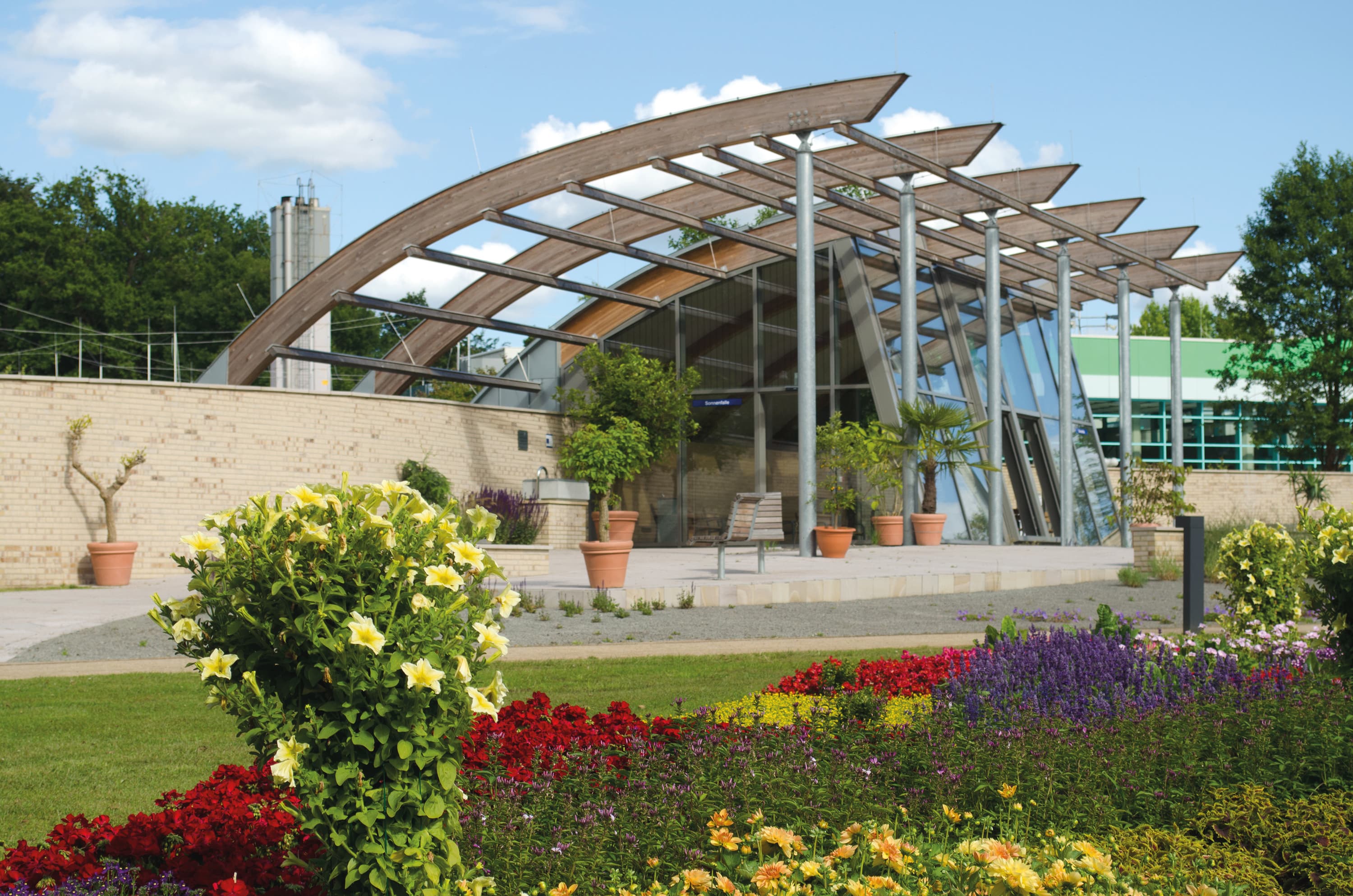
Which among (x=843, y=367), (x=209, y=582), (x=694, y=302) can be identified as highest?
(x=694, y=302)

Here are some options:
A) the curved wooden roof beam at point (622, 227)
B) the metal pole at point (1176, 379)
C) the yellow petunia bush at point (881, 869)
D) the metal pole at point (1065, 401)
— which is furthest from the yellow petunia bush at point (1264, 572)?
the metal pole at point (1176, 379)

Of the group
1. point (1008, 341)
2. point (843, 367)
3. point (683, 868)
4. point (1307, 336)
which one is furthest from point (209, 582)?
point (1307, 336)

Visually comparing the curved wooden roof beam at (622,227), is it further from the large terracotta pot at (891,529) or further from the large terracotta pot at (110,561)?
the large terracotta pot at (110,561)

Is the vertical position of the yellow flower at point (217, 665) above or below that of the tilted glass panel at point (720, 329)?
below

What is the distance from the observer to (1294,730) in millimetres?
4246

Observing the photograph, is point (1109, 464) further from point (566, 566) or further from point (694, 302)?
point (566, 566)

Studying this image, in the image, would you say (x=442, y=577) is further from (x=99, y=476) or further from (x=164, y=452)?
(x=164, y=452)

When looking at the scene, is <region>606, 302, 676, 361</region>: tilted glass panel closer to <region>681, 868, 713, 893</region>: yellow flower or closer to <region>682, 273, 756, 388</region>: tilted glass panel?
<region>682, 273, 756, 388</region>: tilted glass panel

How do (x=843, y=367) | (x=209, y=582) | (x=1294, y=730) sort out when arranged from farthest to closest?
(x=843, y=367)
(x=1294, y=730)
(x=209, y=582)

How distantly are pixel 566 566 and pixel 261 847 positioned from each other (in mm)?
12232

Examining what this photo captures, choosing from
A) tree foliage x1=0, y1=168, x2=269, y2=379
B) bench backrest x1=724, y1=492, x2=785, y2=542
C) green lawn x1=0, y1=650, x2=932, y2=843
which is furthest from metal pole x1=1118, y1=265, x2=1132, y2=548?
tree foliage x1=0, y1=168, x2=269, y2=379

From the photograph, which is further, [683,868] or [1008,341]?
[1008,341]

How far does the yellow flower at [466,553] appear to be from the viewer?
9.14 ft

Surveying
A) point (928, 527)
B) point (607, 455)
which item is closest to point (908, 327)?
point (928, 527)
